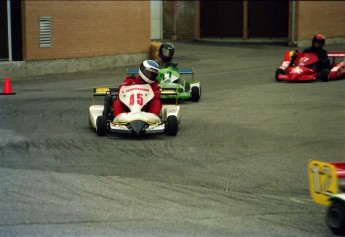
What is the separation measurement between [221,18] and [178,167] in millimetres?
26110

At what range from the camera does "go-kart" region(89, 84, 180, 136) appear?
1350 cm

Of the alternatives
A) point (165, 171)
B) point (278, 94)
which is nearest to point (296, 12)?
point (278, 94)

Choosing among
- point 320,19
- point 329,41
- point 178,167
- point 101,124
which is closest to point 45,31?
point 101,124

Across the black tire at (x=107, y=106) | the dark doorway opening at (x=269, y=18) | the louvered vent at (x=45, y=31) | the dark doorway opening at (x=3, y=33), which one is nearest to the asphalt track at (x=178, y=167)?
the black tire at (x=107, y=106)

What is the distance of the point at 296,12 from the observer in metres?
35.2

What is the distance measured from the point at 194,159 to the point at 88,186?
223 centimetres

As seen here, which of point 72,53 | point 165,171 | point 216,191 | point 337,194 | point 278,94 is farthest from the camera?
point 72,53

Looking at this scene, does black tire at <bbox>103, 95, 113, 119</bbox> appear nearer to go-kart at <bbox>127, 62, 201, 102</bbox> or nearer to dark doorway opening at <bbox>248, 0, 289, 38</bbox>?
go-kart at <bbox>127, 62, 201, 102</bbox>

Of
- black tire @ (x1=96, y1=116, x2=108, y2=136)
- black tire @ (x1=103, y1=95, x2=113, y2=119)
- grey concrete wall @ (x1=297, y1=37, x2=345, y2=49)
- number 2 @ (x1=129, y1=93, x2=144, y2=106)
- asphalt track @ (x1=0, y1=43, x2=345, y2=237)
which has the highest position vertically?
number 2 @ (x1=129, y1=93, x2=144, y2=106)

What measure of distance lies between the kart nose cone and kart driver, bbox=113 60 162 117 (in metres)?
0.68

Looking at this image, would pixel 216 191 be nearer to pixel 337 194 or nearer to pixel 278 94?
pixel 337 194

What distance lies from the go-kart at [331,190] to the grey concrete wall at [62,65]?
1625cm

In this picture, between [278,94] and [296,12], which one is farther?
[296,12]

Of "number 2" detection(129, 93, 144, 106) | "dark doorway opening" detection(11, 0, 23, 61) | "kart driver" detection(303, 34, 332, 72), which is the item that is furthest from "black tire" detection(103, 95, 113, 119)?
"dark doorway opening" detection(11, 0, 23, 61)
